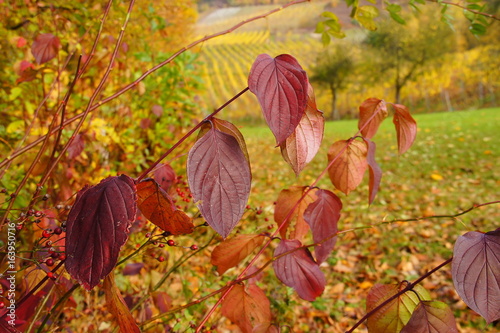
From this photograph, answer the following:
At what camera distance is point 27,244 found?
141 centimetres

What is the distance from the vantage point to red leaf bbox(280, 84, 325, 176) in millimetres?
449

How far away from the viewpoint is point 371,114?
75cm

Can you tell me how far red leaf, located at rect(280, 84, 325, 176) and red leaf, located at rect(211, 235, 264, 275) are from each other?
0.32 m

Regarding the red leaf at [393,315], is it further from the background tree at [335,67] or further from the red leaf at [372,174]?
the background tree at [335,67]

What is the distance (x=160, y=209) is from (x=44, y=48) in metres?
0.85

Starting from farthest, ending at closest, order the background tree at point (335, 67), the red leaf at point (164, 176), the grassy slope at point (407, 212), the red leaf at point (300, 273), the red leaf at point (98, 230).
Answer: the background tree at point (335, 67), the grassy slope at point (407, 212), the red leaf at point (164, 176), the red leaf at point (300, 273), the red leaf at point (98, 230)

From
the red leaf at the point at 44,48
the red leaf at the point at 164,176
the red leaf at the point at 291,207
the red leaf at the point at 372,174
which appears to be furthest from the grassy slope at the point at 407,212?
the red leaf at the point at 44,48

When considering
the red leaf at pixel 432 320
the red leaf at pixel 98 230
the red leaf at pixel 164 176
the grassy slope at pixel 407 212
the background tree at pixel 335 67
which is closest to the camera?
the red leaf at pixel 98 230

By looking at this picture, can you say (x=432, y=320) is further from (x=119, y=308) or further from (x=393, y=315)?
(x=119, y=308)

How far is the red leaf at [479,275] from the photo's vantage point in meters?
0.44

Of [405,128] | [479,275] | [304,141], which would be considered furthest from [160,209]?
[405,128]

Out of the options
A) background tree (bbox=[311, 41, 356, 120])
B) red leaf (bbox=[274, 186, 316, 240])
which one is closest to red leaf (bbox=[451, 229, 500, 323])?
red leaf (bbox=[274, 186, 316, 240])

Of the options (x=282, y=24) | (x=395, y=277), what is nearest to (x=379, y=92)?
(x=282, y=24)

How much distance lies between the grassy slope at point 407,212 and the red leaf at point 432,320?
0.13 meters
